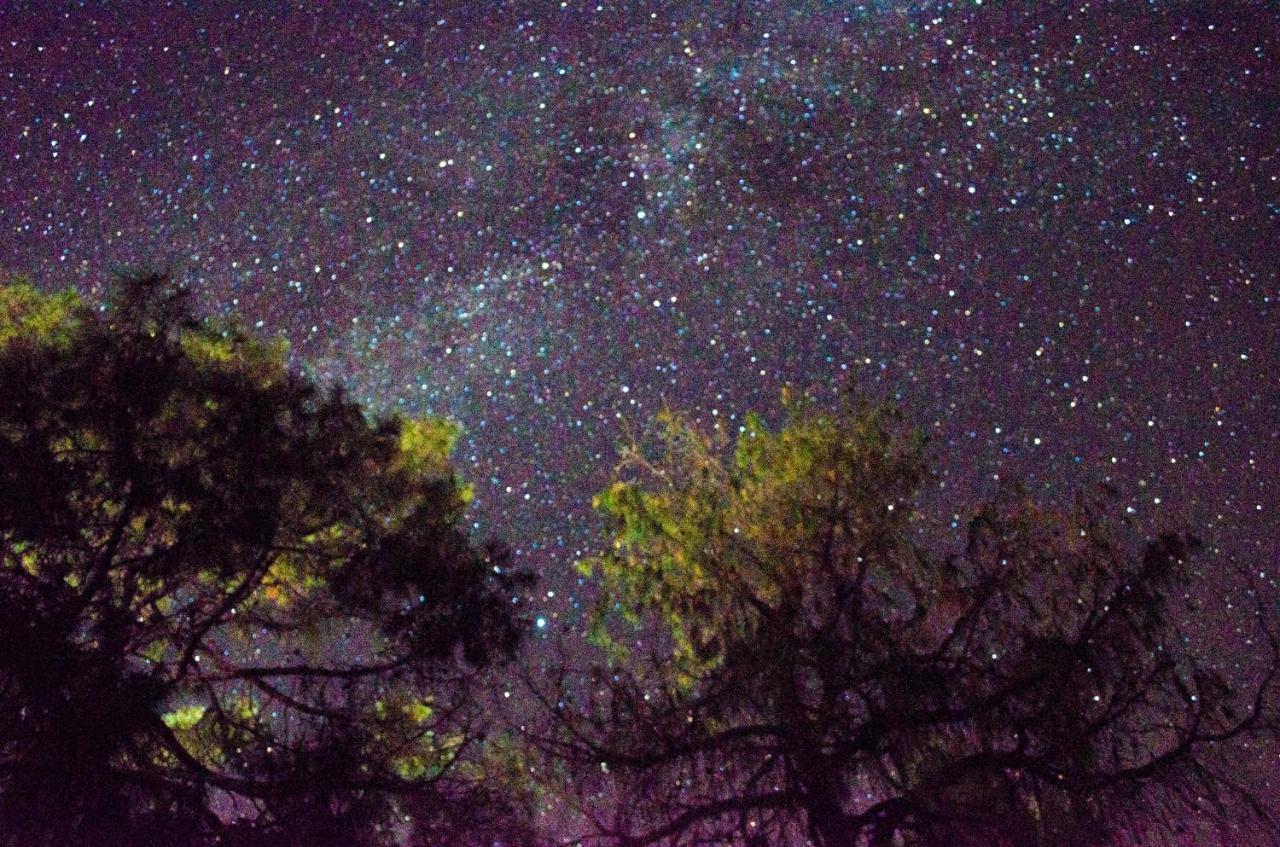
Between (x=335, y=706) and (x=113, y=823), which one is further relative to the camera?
(x=335, y=706)

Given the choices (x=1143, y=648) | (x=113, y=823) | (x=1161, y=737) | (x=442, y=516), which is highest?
(x=442, y=516)

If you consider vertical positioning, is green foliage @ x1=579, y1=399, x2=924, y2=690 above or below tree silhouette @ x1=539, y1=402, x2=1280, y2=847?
above

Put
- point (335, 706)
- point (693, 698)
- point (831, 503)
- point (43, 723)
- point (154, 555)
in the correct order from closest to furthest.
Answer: point (43, 723) → point (154, 555) → point (335, 706) → point (693, 698) → point (831, 503)

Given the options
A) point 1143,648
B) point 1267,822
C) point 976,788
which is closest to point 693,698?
point 976,788

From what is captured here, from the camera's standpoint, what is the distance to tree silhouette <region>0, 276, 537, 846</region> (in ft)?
16.4

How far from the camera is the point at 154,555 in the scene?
5.63 meters

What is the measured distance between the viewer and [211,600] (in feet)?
19.4

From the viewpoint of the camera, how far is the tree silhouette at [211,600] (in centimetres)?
499

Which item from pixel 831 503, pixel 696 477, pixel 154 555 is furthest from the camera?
pixel 696 477

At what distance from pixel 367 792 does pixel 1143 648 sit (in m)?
4.74

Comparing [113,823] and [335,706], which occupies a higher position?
[335,706]

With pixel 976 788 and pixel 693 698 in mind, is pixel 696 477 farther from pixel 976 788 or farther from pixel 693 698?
pixel 976 788

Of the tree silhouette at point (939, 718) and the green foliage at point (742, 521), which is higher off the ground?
the green foliage at point (742, 521)

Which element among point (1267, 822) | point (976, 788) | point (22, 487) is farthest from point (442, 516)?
point (1267, 822)
